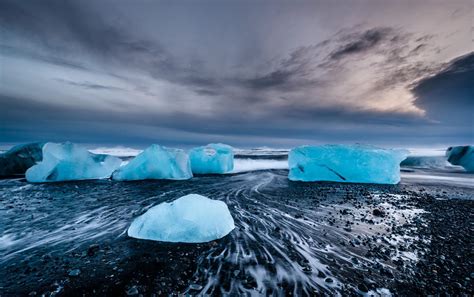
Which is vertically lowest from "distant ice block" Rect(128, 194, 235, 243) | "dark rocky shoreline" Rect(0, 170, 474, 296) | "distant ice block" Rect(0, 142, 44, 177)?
"dark rocky shoreline" Rect(0, 170, 474, 296)

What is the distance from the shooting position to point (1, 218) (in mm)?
6297

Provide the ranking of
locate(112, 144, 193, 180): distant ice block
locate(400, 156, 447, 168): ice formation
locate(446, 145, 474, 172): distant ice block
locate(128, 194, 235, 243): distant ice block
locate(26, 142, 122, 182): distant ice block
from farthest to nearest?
1. locate(400, 156, 447, 168): ice formation
2. locate(446, 145, 474, 172): distant ice block
3. locate(112, 144, 193, 180): distant ice block
4. locate(26, 142, 122, 182): distant ice block
5. locate(128, 194, 235, 243): distant ice block

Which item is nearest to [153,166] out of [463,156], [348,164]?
[348,164]

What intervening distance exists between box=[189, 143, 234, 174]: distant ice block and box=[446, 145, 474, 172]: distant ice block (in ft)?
80.0

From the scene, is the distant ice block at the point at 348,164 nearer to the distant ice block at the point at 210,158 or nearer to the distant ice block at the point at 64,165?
the distant ice block at the point at 210,158

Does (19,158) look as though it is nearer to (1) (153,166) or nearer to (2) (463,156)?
(1) (153,166)

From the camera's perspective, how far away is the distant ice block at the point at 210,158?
19391 mm

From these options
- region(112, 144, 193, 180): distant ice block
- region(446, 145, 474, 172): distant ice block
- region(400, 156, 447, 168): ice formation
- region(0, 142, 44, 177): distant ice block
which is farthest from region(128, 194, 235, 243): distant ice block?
region(400, 156, 447, 168): ice formation

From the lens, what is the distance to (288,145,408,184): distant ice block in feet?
46.0

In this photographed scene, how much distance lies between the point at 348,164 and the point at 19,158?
82.2ft

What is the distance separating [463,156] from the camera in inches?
868

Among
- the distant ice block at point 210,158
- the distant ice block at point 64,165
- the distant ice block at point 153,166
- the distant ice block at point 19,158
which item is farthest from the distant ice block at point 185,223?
the distant ice block at point 19,158

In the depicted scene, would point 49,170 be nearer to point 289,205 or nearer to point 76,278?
point 76,278

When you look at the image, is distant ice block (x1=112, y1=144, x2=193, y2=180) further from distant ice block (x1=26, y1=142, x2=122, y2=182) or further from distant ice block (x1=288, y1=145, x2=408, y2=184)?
distant ice block (x1=288, y1=145, x2=408, y2=184)
